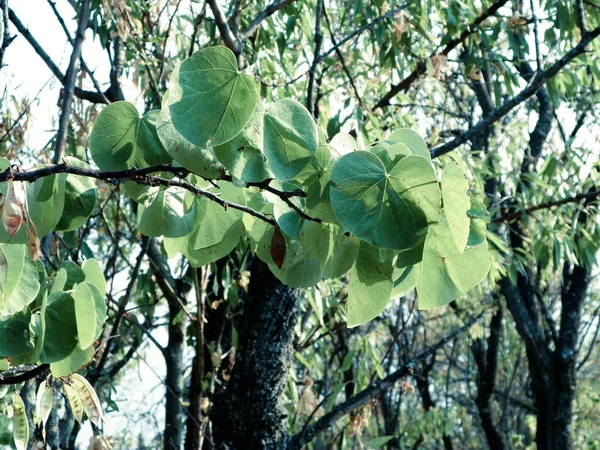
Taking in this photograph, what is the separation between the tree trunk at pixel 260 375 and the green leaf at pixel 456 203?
1.43 m

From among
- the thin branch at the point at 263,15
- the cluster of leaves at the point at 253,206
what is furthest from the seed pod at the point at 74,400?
the thin branch at the point at 263,15

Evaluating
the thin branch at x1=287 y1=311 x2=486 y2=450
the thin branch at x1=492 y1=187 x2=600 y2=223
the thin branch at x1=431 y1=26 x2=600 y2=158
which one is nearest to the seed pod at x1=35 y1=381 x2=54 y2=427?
the thin branch at x1=287 y1=311 x2=486 y2=450

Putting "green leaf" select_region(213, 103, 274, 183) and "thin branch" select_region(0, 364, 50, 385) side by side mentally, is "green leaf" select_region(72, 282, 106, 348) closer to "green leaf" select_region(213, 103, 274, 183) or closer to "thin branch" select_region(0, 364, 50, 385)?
"thin branch" select_region(0, 364, 50, 385)

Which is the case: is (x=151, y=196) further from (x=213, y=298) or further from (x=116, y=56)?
(x=213, y=298)

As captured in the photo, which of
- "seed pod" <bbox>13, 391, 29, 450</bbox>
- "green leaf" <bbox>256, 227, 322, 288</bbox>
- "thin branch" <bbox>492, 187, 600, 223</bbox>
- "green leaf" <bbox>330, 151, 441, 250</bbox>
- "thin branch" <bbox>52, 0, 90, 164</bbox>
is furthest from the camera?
"thin branch" <bbox>492, 187, 600, 223</bbox>

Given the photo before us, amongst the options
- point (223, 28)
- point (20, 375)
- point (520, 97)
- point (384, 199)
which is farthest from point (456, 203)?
point (223, 28)

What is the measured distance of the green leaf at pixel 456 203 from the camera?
24.8 inches

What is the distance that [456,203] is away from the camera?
2.09 feet

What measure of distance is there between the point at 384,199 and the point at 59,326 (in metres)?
0.39

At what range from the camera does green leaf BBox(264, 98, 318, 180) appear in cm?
65

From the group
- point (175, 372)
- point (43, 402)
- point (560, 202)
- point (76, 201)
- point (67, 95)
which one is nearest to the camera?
point (76, 201)

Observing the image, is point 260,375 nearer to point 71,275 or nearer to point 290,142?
point 71,275

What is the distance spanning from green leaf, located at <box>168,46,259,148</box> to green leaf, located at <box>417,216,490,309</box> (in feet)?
0.72

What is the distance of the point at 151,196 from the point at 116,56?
87.4 inches
